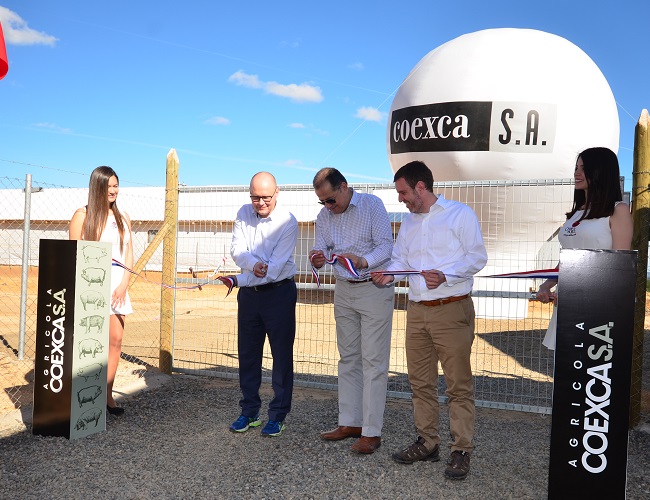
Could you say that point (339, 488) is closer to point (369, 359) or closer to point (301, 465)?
point (301, 465)

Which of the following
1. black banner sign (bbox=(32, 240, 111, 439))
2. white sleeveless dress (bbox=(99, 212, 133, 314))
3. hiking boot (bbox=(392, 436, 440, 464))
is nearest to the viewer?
hiking boot (bbox=(392, 436, 440, 464))

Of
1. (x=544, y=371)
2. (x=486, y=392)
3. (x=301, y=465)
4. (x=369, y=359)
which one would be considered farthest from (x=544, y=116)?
(x=301, y=465)

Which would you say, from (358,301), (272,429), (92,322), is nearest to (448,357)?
(358,301)

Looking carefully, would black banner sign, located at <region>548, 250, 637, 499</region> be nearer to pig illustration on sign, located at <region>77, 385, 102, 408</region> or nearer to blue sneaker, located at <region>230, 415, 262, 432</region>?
blue sneaker, located at <region>230, 415, 262, 432</region>

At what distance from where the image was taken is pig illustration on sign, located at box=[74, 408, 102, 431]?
462cm

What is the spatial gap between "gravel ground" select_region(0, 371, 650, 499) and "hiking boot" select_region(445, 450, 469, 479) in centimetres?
7

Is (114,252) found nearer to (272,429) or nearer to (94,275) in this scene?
(94,275)

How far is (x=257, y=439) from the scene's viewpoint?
467 centimetres

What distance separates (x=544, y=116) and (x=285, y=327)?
7.82 metres

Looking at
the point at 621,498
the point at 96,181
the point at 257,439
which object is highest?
the point at 96,181

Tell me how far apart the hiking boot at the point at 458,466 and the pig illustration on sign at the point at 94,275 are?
2859 mm

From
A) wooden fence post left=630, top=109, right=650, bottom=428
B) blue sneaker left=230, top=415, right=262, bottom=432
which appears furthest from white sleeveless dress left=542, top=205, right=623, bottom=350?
blue sneaker left=230, top=415, right=262, bottom=432

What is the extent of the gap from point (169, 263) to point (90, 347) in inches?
87.3

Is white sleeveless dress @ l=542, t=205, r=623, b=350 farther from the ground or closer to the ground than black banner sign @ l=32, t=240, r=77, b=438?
farther from the ground
